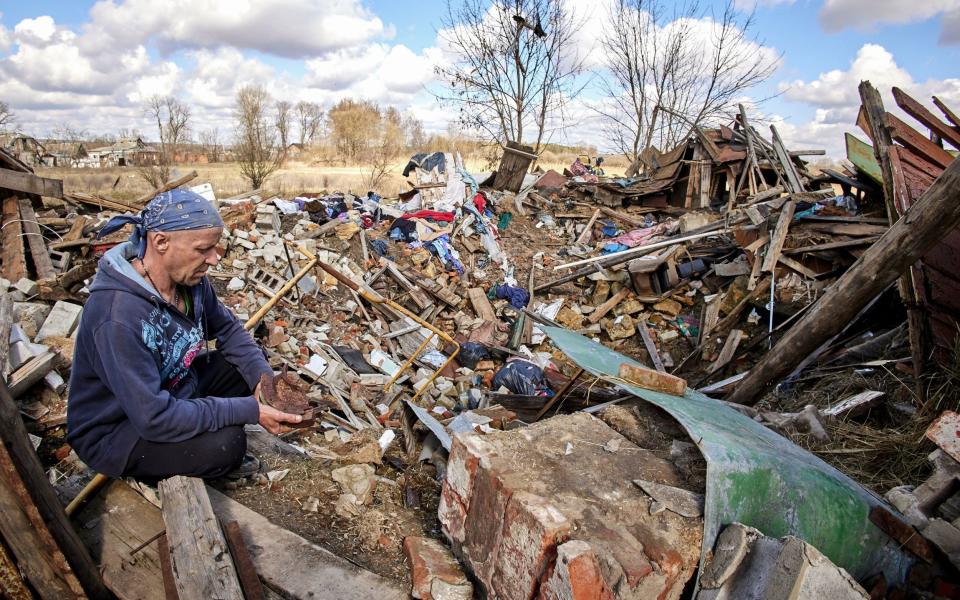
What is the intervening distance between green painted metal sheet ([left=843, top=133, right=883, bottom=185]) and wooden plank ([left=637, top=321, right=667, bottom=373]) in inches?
142

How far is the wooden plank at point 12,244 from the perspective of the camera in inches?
233

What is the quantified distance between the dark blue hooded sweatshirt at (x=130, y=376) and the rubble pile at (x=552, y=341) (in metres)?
0.44

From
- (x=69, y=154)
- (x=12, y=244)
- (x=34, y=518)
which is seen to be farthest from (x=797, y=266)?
(x=69, y=154)

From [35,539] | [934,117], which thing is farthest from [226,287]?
[934,117]

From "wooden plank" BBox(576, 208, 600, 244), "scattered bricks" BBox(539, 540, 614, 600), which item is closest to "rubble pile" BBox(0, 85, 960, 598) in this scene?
"scattered bricks" BBox(539, 540, 614, 600)

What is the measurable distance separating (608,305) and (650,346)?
1154 mm

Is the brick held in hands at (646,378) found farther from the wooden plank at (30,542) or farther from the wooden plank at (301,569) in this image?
the wooden plank at (30,542)

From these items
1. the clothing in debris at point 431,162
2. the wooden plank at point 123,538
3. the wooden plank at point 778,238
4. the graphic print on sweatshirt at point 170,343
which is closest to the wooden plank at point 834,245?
the wooden plank at point 778,238

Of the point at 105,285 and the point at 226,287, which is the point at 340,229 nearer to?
the point at 226,287

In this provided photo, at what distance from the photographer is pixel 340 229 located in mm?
9031

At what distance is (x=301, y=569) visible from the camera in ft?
7.14

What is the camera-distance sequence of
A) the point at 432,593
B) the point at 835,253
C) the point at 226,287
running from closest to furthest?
the point at 432,593 < the point at 835,253 < the point at 226,287

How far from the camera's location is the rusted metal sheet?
89.4 inches

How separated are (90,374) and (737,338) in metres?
6.64
